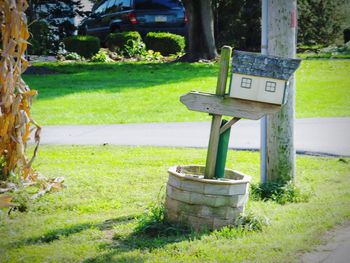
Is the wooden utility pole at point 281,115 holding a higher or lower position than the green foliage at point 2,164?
higher

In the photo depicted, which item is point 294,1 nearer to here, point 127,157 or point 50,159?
point 127,157

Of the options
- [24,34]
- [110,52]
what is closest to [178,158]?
[24,34]

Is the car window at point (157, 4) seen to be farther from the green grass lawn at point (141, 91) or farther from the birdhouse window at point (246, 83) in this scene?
the birdhouse window at point (246, 83)

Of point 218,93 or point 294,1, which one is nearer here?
point 218,93

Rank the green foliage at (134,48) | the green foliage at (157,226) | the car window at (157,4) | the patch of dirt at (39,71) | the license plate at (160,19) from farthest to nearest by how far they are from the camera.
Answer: the license plate at (160,19), the car window at (157,4), the green foliage at (134,48), the patch of dirt at (39,71), the green foliage at (157,226)

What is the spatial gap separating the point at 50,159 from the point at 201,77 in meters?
8.21

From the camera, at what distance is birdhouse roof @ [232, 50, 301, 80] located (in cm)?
546

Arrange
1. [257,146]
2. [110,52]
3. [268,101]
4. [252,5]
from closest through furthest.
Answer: [268,101] < [257,146] < [110,52] < [252,5]

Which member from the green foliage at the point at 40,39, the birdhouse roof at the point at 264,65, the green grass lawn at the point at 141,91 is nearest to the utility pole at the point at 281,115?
the birdhouse roof at the point at 264,65

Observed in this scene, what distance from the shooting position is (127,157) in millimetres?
8703

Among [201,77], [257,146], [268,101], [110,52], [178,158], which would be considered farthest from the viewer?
[110,52]

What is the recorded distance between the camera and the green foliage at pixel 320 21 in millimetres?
24578

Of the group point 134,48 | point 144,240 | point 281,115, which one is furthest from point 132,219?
point 134,48

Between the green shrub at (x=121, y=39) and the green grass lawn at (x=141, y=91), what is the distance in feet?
7.33
